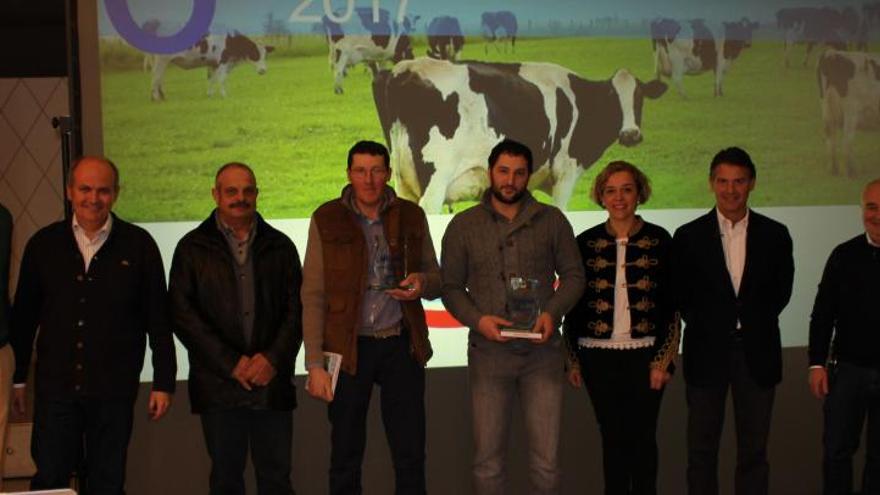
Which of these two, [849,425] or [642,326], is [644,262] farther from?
[849,425]

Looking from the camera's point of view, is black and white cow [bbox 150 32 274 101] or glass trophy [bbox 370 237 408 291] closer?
glass trophy [bbox 370 237 408 291]

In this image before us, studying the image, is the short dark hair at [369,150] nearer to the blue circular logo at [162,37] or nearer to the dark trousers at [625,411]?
the dark trousers at [625,411]

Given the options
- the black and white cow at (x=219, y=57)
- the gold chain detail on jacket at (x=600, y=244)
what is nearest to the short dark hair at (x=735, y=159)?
the gold chain detail on jacket at (x=600, y=244)

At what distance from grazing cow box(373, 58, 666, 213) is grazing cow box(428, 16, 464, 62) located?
0.05 m

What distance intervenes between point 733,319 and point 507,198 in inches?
40.0


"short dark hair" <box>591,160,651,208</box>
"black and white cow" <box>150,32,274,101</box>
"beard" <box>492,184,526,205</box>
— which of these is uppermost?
"black and white cow" <box>150,32,274,101</box>

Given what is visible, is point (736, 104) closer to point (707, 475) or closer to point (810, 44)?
point (810, 44)

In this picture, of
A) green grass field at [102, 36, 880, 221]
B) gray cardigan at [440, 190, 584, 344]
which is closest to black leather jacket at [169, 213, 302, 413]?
gray cardigan at [440, 190, 584, 344]

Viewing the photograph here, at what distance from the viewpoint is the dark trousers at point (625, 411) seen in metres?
3.77

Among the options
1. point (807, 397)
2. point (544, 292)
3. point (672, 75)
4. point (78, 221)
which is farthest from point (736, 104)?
point (78, 221)

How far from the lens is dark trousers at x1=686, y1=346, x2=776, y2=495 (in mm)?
3898

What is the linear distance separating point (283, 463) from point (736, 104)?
293 centimetres

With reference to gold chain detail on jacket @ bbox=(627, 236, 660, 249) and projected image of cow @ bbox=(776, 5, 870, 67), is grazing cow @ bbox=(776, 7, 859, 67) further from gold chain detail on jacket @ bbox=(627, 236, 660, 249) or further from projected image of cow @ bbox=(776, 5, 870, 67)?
gold chain detail on jacket @ bbox=(627, 236, 660, 249)

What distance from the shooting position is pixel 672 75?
5.00 meters
